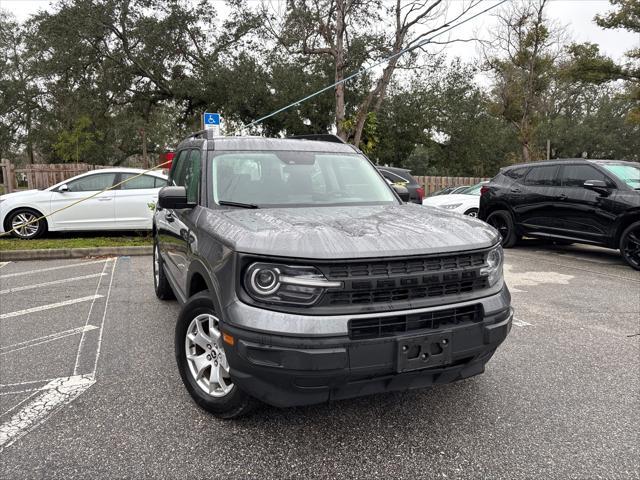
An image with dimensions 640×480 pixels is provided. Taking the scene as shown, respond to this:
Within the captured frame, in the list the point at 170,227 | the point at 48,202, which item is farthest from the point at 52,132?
the point at 170,227

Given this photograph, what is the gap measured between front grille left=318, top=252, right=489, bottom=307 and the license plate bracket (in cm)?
21

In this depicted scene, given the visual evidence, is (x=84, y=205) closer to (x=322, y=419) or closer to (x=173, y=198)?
(x=173, y=198)

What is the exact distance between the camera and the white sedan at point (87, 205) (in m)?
9.47

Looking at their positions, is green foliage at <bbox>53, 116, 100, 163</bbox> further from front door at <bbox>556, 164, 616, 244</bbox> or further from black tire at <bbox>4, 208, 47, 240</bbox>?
front door at <bbox>556, 164, 616, 244</bbox>

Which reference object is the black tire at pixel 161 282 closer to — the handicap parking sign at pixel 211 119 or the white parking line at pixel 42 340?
the white parking line at pixel 42 340

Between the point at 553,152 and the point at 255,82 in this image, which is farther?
the point at 553,152

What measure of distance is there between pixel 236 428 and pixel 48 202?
882 cm

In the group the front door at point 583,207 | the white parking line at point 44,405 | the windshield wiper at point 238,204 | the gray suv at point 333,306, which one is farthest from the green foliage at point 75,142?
the gray suv at point 333,306

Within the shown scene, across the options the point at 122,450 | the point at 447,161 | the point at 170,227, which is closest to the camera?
the point at 122,450

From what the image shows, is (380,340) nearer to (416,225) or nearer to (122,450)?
(416,225)

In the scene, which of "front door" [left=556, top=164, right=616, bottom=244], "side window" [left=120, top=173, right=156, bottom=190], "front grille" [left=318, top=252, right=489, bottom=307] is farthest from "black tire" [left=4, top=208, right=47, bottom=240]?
"front door" [left=556, top=164, right=616, bottom=244]

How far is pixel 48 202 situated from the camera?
9.53 metres

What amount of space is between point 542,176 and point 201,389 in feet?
26.3

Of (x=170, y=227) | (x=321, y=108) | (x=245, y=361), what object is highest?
(x=321, y=108)
